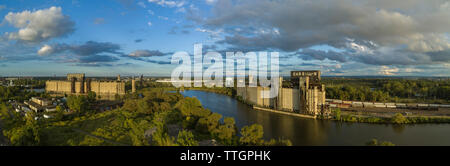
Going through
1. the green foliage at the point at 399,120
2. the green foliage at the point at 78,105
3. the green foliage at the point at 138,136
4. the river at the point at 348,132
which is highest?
the green foliage at the point at 78,105

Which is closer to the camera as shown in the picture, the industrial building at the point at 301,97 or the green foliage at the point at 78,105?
the industrial building at the point at 301,97

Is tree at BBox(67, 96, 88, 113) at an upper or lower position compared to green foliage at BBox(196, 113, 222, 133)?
upper

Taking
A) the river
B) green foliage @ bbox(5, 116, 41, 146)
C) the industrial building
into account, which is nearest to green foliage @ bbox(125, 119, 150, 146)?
green foliage @ bbox(5, 116, 41, 146)

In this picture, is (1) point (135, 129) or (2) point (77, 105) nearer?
(1) point (135, 129)

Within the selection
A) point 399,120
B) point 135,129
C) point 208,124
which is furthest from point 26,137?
point 399,120

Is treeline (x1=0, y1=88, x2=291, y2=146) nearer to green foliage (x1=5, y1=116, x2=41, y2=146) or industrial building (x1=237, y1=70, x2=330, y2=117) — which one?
green foliage (x1=5, y1=116, x2=41, y2=146)

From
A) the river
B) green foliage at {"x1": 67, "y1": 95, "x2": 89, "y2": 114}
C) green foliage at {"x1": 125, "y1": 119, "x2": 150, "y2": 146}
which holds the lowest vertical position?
the river

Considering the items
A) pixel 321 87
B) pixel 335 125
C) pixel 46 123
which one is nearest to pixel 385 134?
pixel 335 125

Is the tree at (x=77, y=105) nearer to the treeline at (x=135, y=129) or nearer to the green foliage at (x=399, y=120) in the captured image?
the treeline at (x=135, y=129)

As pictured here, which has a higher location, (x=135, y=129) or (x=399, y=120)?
(x=135, y=129)

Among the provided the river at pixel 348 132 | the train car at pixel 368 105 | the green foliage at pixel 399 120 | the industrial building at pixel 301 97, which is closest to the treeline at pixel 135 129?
the river at pixel 348 132

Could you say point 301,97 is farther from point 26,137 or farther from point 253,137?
point 26,137

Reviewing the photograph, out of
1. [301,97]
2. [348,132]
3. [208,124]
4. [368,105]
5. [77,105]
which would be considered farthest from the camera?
[368,105]

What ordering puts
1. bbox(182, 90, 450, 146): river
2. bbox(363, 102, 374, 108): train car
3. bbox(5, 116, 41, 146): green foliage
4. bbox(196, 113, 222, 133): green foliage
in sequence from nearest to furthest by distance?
bbox(5, 116, 41, 146): green foliage, bbox(182, 90, 450, 146): river, bbox(196, 113, 222, 133): green foliage, bbox(363, 102, 374, 108): train car
